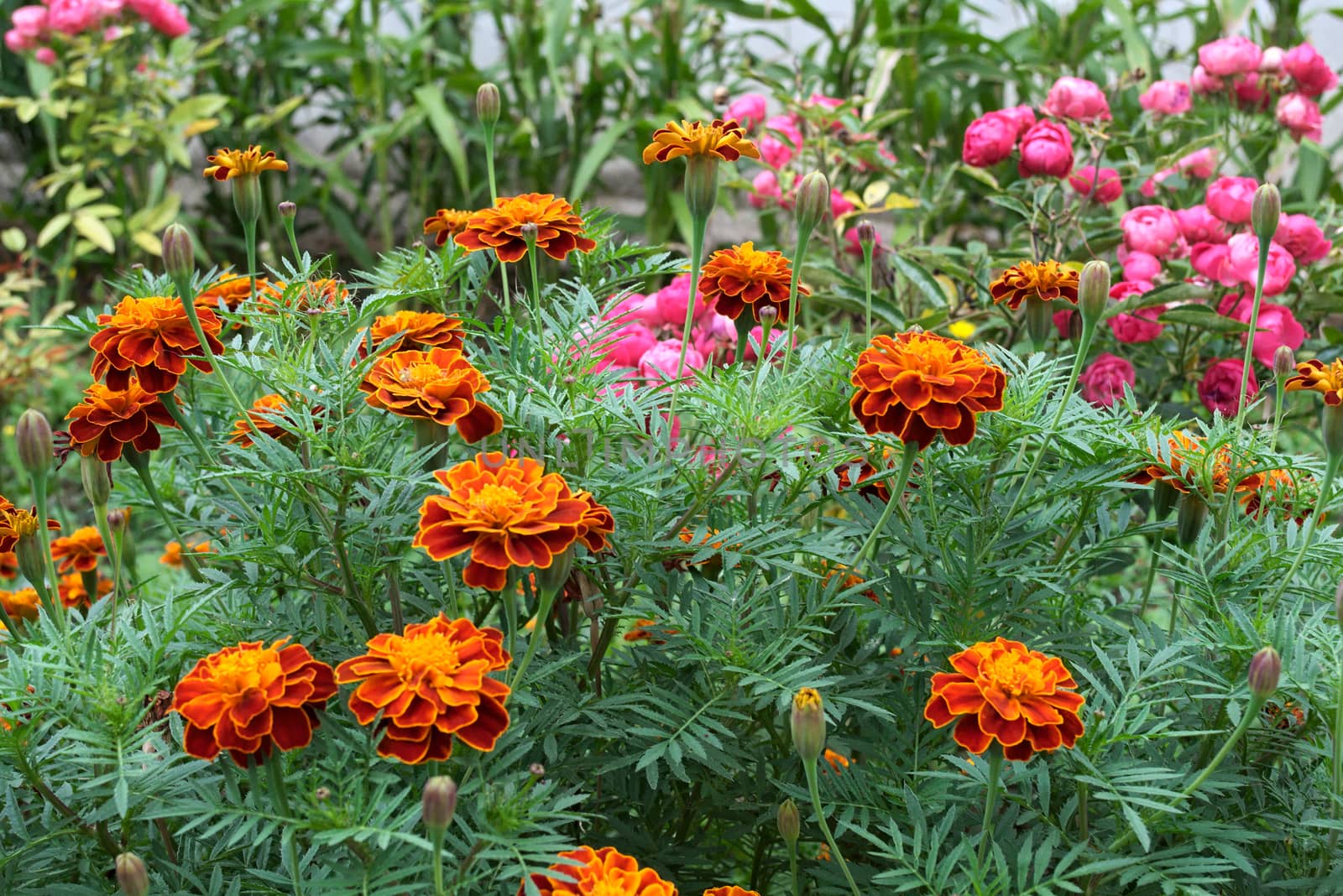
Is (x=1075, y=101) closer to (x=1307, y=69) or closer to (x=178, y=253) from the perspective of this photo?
(x=1307, y=69)

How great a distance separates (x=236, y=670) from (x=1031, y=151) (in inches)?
39.8

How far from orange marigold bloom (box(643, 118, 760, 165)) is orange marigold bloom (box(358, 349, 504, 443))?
0.18m

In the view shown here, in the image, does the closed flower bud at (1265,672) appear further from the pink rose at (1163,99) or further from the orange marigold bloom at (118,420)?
the pink rose at (1163,99)

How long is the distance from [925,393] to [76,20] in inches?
88.6

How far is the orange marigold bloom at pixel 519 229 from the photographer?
0.74 m

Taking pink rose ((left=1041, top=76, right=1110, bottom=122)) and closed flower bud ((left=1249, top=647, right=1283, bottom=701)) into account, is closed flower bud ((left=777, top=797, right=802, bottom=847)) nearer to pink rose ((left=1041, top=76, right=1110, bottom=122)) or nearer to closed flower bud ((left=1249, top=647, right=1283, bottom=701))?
closed flower bud ((left=1249, top=647, right=1283, bottom=701))

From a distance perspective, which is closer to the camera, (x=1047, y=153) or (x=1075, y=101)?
(x=1047, y=153)

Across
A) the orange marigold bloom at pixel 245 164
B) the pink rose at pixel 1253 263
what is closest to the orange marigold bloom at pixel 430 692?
the orange marigold bloom at pixel 245 164

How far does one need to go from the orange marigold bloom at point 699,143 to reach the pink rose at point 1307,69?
3.76 feet

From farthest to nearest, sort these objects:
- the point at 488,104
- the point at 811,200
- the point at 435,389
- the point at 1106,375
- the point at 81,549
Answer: the point at 1106,375
the point at 81,549
the point at 488,104
the point at 811,200
the point at 435,389

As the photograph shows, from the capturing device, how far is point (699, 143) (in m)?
0.71

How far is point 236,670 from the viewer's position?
20.4 inches

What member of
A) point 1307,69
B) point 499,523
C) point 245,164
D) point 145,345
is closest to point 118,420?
point 145,345

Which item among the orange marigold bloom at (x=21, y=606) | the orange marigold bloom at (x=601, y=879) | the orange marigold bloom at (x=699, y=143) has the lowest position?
the orange marigold bloom at (x=21, y=606)
